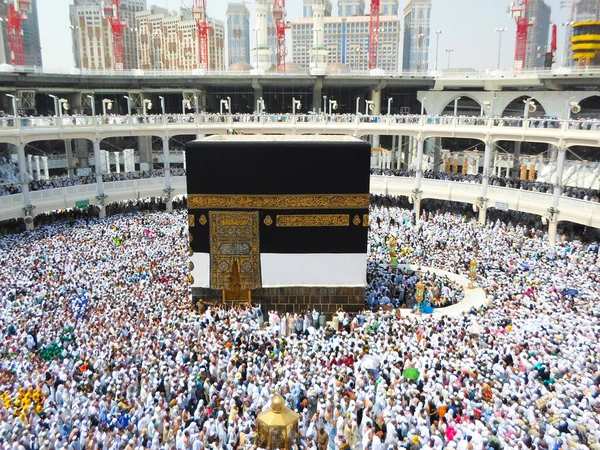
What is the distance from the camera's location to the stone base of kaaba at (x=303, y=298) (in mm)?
16609

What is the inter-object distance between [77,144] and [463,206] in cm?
2657

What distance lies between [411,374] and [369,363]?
969 millimetres

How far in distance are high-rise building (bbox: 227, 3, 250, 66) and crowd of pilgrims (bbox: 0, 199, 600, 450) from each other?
479 feet

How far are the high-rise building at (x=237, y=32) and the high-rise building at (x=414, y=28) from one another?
1855 inches

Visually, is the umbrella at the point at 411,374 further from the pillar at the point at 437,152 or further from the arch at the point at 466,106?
the arch at the point at 466,106

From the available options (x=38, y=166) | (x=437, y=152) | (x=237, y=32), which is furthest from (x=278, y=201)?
(x=237, y=32)

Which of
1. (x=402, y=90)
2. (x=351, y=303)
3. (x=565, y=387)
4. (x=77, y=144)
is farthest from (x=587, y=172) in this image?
(x=77, y=144)

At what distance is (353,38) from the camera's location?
130m

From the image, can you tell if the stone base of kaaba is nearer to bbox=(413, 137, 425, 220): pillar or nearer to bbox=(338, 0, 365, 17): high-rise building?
bbox=(413, 137, 425, 220): pillar

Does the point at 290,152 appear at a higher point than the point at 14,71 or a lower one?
lower

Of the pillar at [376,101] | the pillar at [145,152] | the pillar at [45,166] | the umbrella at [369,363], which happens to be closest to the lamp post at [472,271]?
the umbrella at [369,363]

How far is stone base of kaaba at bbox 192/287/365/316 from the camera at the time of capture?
16.6 metres

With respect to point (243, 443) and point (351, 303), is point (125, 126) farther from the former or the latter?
point (243, 443)

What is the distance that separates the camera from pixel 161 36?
121438mm
